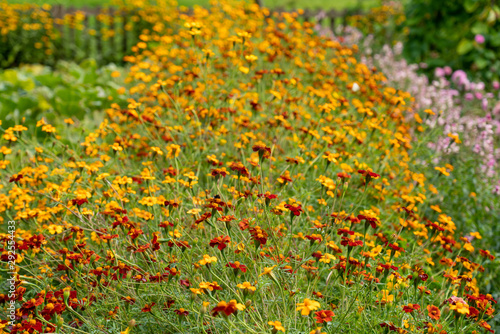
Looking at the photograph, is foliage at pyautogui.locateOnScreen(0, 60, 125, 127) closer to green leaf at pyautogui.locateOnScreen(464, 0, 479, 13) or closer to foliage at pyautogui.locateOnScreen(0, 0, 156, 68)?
foliage at pyautogui.locateOnScreen(0, 0, 156, 68)

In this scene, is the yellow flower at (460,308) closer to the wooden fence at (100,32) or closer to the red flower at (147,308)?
the red flower at (147,308)

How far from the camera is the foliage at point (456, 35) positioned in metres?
5.96

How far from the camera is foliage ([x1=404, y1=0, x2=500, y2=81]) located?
19.6 ft

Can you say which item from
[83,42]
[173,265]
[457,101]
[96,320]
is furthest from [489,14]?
[83,42]

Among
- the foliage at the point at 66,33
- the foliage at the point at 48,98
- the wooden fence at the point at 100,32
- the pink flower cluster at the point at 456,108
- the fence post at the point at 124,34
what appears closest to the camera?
the pink flower cluster at the point at 456,108

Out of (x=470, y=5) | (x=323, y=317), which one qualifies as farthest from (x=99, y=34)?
(x=323, y=317)

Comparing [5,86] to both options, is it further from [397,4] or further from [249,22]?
[397,4]

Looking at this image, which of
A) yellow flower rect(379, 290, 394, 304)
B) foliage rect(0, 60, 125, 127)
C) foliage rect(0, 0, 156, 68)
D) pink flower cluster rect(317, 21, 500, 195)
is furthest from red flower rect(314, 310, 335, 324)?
foliage rect(0, 0, 156, 68)

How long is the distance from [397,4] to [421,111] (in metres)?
4.34

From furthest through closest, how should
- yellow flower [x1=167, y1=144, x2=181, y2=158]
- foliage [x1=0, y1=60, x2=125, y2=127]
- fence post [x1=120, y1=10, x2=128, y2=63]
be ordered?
1. fence post [x1=120, y1=10, x2=128, y2=63]
2. foliage [x1=0, y1=60, x2=125, y2=127]
3. yellow flower [x1=167, y1=144, x2=181, y2=158]

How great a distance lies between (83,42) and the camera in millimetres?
9109

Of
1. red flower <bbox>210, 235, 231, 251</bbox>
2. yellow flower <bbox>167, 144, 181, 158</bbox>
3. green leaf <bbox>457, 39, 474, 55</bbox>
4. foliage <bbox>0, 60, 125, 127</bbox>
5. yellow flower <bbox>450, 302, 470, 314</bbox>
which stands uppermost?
green leaf <bbox>457, 39, 474, 55</bbox>

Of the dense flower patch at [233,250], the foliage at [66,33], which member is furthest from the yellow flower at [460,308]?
the foliage at [66,33]

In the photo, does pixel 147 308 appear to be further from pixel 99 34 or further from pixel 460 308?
pixel 99 34
